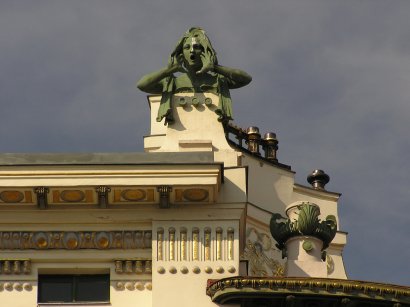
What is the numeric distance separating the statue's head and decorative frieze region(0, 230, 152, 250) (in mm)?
3779

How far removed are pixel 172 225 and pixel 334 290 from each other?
2896 millimetres

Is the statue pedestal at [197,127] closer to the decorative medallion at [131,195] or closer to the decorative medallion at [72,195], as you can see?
the decorative medallion at [131,195]

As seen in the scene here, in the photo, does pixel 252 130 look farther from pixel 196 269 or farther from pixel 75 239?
pixel 196 269

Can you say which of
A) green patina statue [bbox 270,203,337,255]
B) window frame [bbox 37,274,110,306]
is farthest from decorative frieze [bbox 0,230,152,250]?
green patina statue [bbox 270,203,337,255]

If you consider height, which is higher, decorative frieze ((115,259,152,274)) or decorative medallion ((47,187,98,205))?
decorative medallion ((47,187,98,205))

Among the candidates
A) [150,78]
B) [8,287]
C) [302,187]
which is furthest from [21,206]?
[302,187]

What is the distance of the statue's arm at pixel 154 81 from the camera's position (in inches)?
1340

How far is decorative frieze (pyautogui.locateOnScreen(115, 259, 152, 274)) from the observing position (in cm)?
3145

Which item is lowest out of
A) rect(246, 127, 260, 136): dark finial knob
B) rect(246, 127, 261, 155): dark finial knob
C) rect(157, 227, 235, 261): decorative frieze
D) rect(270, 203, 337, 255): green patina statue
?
rect(157, 227, 235, 261): decorative frieze

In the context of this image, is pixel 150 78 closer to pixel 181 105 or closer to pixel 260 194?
pixel 181 105

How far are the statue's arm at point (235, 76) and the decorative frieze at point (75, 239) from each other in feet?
12.1

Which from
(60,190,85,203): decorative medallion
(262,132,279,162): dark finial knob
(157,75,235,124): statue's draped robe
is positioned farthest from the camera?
(262,132,279,162): dark finial knob

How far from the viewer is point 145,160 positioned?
3195cm

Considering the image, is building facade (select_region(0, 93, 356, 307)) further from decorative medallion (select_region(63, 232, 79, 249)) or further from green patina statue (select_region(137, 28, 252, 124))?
green patina statue (select_region(137, 28, 252, 124))
